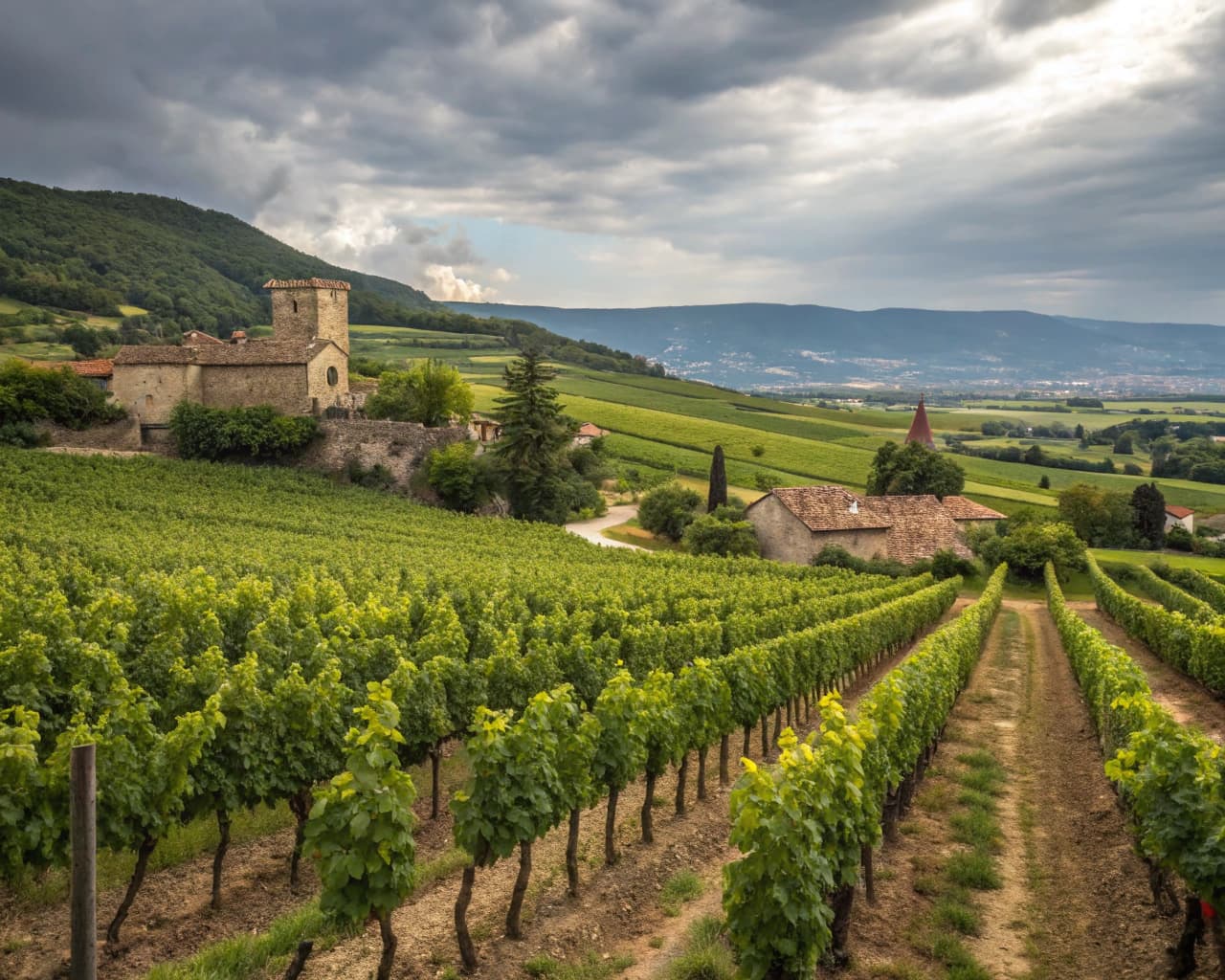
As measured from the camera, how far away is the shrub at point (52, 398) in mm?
46562

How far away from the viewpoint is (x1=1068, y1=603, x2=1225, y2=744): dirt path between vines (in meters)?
19.3

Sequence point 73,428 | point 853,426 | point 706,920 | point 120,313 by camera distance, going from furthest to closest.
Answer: point 853,426, point 120,313, point 73,428, point 706,920

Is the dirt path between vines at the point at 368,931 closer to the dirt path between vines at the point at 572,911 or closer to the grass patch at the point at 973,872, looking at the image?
the dirt path between vines at the point at 572,911

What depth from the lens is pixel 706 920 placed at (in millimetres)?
9000

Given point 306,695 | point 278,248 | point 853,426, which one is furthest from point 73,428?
point 278,248

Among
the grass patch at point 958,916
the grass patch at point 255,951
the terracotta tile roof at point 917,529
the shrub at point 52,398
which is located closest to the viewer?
the grass patch at point 255,951

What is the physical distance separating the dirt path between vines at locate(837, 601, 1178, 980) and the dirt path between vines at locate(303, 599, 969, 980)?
2079mm

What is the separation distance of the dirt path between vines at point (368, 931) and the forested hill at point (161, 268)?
340ft

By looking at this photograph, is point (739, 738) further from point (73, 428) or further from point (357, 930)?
point (73, 428)

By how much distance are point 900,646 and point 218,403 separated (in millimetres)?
41151

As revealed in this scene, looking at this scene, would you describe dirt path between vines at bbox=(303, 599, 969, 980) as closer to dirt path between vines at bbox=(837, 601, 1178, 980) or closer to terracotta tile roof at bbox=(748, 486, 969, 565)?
dirt path between vines at bbox=(837, 601, 1178, 980)

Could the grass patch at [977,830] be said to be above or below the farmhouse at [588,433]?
below

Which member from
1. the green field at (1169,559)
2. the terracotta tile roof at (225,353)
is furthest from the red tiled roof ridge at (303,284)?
the green field at (1169,559)

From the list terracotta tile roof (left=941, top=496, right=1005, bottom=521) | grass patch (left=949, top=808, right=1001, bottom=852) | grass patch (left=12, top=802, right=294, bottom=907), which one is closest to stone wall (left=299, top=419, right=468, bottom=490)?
terracotta tile roof (left=941, top=496, right=1005, bottom=521)
